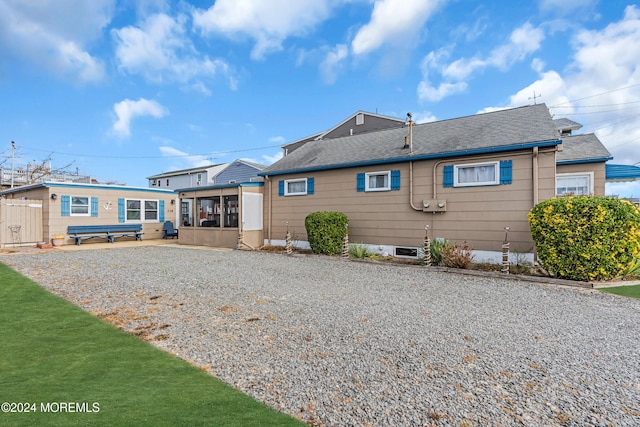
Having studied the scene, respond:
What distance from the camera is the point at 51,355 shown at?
125 inches

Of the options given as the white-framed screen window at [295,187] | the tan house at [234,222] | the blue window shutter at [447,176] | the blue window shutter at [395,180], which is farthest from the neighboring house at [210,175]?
the blue window shutter at [447,176]

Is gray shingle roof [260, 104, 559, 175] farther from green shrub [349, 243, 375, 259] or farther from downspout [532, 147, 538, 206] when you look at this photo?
green shrub [349, 243, 375, 259]

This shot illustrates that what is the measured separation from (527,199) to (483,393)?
23.0 feet

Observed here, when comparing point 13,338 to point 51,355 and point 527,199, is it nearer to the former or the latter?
point 51,355

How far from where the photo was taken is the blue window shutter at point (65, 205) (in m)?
14.5

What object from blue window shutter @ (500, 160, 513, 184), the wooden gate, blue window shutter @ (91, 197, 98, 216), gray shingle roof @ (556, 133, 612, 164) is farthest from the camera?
blue window shutter @ (91, 197, 98, 216)

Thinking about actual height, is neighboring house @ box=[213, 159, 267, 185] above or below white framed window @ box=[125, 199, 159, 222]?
above

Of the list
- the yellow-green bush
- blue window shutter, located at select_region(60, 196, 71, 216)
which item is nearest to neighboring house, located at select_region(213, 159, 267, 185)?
blue window shutter, located at select_region(60, 196, 71, 216)

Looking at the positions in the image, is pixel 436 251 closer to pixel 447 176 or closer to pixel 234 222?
pixel 447 176

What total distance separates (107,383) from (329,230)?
8243 millimetres

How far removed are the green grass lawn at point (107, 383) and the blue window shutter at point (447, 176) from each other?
27.0 feet

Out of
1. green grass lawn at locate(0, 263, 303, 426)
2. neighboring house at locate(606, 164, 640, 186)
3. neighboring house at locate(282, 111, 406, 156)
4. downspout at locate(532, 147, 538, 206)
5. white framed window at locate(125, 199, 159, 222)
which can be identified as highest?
neighboring house at locate(282, 111, 406, 156)

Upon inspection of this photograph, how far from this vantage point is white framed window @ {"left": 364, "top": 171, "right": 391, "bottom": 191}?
10.3 meters

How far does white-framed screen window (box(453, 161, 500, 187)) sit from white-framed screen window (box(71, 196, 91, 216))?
16.7m
